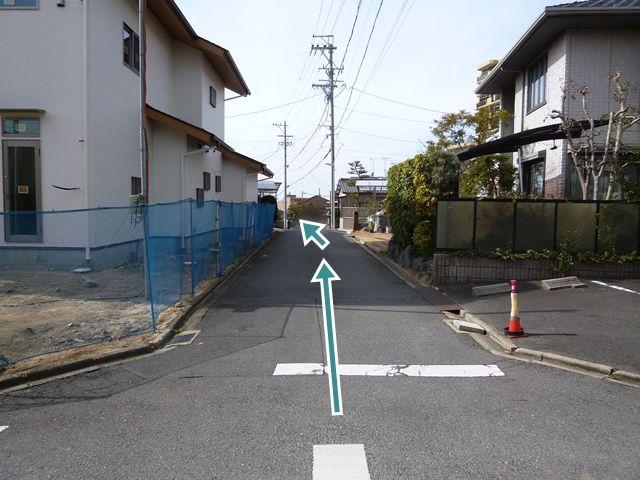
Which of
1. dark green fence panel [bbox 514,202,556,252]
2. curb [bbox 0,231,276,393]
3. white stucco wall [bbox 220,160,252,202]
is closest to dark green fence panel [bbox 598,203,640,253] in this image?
dark green fence panel [bbox 514,202,556,252]

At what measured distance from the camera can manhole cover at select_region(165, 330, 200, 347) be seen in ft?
23.5

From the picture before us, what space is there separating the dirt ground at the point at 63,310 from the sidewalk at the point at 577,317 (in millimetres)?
5574

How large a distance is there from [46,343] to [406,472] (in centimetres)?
516

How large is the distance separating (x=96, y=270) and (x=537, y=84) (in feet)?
47.2

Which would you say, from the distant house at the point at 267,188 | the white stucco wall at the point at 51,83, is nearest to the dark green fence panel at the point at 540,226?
the white stucco wall at the point at 51,83

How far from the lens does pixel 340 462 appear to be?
3725 mm

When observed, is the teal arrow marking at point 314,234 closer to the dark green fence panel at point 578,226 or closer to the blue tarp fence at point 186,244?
the blue tarp fence at point 186,244

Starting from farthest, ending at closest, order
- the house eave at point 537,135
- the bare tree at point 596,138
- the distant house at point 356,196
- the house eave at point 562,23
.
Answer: the distant house at point 356,196, the house eave at point 562,23, the house eave at point 537,135, the bare tree at point 596,138

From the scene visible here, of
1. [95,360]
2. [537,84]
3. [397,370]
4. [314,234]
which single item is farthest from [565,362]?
[537,84]

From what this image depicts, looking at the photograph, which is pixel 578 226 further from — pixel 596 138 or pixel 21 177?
pixel 21 177

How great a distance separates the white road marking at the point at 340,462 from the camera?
3.54 metres

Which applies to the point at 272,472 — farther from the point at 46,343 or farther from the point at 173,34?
the point at 173,34

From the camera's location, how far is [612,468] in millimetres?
3648

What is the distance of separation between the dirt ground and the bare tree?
33.8 feet
